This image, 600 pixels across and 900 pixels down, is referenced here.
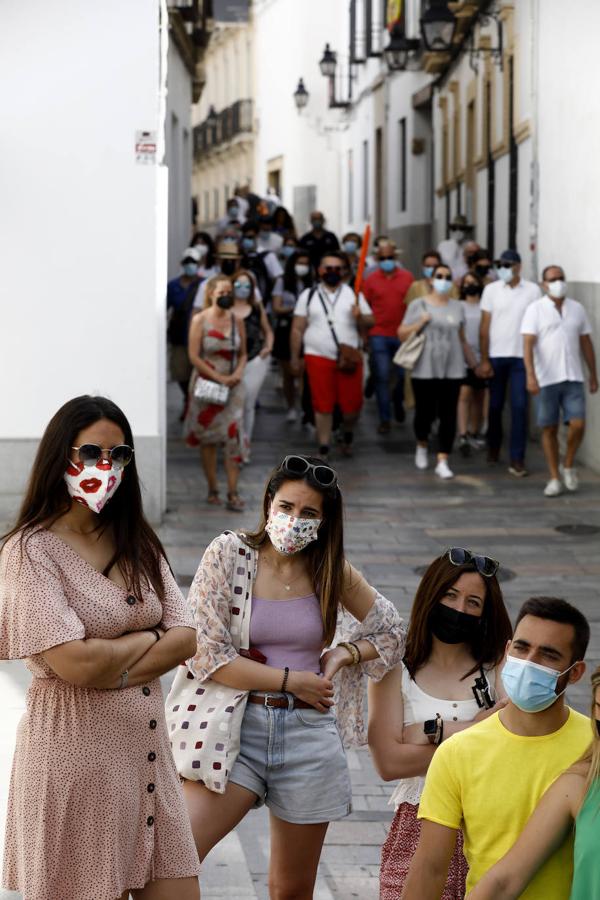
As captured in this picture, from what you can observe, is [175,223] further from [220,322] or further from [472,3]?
[220,322]

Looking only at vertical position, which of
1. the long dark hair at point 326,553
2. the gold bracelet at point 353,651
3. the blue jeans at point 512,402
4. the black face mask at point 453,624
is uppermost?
the long dark hair at point 326,553

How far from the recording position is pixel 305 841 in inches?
174

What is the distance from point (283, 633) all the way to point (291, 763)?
0.35 meters

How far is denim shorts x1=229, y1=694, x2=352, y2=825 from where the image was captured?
4328mm

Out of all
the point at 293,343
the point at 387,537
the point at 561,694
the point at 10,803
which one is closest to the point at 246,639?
the point at 10,803

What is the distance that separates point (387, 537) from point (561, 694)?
820cm

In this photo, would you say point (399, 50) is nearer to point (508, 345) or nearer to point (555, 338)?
point (508, 345)

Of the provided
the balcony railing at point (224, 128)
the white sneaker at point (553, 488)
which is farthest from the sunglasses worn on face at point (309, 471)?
the balcony railing at point (224, 128)

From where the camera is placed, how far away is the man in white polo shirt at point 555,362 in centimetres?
1337

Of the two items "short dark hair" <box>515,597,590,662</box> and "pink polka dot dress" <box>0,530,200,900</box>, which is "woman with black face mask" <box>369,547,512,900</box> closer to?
"short dark hair" <box>515,597,590,662</box>

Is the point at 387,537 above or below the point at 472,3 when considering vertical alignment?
below

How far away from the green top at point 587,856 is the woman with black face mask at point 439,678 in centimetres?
100

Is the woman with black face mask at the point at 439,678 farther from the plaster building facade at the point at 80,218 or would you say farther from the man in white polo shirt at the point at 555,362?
the man in white polo shirt at the point at 555,362

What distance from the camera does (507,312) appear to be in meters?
14.6
